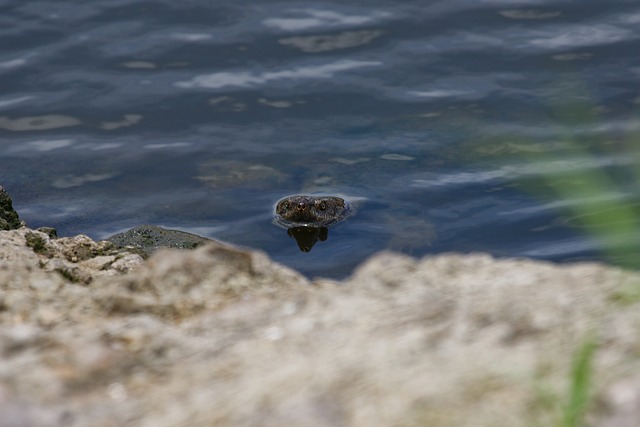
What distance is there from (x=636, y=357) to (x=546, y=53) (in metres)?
6.67

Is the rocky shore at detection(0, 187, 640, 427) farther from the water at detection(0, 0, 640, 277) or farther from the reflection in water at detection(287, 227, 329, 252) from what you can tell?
the reflection in water at detection(287, 227, 329, 252)

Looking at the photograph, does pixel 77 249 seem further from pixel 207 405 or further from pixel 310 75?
pixel 310 75

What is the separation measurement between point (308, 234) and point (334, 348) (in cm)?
472

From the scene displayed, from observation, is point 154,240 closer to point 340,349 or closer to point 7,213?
point 7,213

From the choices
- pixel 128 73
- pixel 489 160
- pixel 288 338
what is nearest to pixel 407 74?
pixel 489 160

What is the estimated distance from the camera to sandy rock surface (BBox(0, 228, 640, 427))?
7.07 ft

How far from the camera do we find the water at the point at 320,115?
708 centimetres

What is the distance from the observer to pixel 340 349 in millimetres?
2350

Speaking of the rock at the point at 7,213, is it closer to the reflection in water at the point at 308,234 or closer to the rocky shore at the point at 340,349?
the reflection in water at the point at 308,234

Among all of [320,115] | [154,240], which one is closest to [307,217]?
[154,240]

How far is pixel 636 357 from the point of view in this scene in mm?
2225

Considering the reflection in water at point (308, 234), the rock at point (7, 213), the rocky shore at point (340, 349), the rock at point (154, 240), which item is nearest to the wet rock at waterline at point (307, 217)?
the reflection in water at point (308, 234)

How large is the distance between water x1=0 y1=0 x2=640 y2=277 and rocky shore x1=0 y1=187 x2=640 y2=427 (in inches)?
148

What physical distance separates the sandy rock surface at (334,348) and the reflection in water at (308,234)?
412 centimetres
